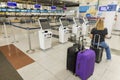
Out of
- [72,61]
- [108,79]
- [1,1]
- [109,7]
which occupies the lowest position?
[108,79]

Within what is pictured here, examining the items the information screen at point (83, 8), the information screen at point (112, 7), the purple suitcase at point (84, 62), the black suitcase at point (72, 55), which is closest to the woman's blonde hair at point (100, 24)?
the black suitcase at point (72, 55)

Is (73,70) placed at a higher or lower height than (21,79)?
higher

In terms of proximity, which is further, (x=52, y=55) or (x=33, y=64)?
(x=52, y=55)

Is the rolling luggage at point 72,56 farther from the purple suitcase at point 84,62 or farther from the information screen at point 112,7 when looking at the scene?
the information screen at point 112,7

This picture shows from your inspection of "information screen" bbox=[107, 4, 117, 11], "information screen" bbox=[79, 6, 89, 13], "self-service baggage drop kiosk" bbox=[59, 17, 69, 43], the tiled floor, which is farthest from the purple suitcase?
"information screen" bbox=[79, 6, 89, 13]

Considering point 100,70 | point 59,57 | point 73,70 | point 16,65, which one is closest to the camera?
point 73,70

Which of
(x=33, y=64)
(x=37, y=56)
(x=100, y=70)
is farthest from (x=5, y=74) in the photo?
(x=100, y=70)

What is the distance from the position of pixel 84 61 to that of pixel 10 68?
205 cm

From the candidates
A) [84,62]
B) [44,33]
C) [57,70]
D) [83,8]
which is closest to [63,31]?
[44,33]

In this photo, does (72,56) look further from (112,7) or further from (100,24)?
(112,7)

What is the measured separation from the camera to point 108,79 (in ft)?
6.77

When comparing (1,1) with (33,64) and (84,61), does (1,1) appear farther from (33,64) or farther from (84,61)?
(84,61)

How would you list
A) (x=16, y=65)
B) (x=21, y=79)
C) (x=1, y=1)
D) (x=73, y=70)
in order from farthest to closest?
1. (x=1, y=1)
2. (x=16, y=65)
3. (x=73, y=70)
4. (x=21, y=79)

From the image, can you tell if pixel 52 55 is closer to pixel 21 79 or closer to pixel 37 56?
pixel 37 56
